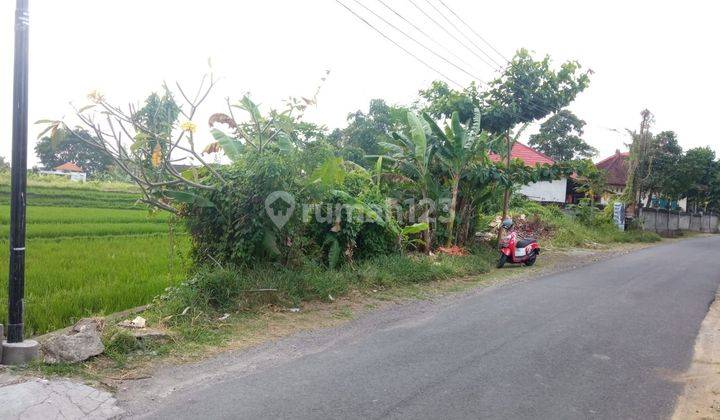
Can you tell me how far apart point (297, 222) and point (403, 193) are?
499 cm

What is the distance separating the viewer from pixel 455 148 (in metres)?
12.1

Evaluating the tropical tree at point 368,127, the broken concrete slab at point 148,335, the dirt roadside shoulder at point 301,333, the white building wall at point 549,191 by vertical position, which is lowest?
the dirt roadside shoulder at point 301,333

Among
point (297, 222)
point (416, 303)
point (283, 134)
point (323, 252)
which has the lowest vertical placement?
point (416, 303)

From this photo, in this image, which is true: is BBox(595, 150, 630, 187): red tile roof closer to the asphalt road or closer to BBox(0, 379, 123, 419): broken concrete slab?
the asphalt road

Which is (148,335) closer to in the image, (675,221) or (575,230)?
(575,230)

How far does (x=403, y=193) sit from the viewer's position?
12.4 meters

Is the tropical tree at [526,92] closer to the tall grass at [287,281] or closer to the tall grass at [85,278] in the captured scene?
the tall grass at [287,281]

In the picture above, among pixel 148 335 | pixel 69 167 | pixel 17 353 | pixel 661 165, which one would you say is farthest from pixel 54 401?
pixel 69 167

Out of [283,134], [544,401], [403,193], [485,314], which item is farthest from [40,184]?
[544,401]

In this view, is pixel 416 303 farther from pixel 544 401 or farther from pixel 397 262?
pixel 544 401

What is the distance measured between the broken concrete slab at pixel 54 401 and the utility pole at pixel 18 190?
1.93 ft

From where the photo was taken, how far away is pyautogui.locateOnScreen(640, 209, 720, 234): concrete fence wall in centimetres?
2986

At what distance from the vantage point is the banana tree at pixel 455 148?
12023 mm

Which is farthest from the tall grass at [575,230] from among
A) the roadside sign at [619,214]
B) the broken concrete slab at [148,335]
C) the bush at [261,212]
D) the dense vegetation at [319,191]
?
the broken concrete slab at [148,335]
